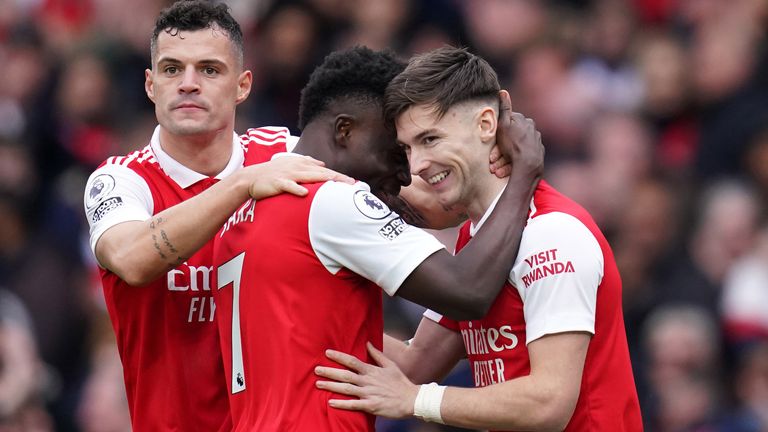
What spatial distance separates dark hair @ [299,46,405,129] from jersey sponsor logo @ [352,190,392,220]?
50cm

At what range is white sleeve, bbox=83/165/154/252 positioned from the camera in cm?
620

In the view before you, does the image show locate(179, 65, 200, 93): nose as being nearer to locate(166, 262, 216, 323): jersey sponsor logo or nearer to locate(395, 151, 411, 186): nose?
locate(166, 262, 216, 323): jersey sponsor logo

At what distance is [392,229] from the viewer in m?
5.61

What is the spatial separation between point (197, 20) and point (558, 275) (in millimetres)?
2088

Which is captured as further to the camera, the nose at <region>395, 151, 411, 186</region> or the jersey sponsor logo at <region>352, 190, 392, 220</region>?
the nose at <region>395, 151, 411, 186</region>

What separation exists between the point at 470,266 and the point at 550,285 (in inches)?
12.4

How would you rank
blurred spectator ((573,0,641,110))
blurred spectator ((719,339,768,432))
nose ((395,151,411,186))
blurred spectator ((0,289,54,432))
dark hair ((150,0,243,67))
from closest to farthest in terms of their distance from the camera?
nose ((395,151,411,186)), dark hair ((150,0,243,67)), blurred spectator ((719,339,768,432)), blurred spectator ((0,289,54,432)), blurred spectator ((573,0,641,110))

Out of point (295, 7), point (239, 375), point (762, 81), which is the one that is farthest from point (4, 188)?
point (239, 375)

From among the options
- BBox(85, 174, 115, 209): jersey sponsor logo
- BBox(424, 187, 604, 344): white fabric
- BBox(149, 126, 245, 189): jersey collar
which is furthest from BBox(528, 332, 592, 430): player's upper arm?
BBox(85, 174, 115, 209): jersey sponsor logo

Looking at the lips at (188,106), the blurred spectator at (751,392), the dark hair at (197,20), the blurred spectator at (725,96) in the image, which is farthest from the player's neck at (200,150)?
the blurred spectator at (725,96)

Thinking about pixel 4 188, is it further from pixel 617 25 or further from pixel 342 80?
pixel 342 80

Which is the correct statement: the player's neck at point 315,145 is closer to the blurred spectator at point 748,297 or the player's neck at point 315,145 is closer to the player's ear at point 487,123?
the player's ear at point 487,123

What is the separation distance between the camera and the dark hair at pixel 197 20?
6.54 meters

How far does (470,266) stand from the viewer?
563 centimetres
